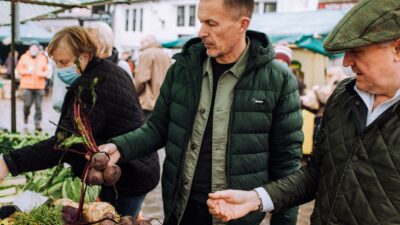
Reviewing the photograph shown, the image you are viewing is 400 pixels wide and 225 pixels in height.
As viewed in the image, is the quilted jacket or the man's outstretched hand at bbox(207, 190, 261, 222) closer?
the man's outstretched hand at bbox(207, 190, 261, 222)

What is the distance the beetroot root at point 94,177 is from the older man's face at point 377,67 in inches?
50.1

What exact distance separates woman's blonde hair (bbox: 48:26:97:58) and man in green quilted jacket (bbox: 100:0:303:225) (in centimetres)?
71

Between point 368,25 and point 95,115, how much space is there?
1721 millimetres

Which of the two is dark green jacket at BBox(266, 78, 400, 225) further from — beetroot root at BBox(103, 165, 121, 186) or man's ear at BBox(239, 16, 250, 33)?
beetroot root at BBox(103, 165, 121, 186)

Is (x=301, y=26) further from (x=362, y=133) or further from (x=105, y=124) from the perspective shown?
(x=362, y=133)

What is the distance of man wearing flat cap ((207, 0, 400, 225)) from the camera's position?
1519 mm

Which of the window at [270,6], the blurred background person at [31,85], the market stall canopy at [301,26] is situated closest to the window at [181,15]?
the window at [270,6]

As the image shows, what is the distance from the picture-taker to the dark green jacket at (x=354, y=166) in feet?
5.04

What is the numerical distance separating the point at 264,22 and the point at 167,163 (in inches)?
542

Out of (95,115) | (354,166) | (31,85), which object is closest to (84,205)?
(95,115)

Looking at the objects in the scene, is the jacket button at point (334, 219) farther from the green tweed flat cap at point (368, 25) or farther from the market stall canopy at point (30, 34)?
the market stall canopy at point (30, 34)

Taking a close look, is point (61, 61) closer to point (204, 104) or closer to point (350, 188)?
point (204, 104)

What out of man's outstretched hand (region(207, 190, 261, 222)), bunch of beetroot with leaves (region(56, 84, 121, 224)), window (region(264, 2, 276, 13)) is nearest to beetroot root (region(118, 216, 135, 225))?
bunch of beetroot with leaves (region(56, 84, 121, 224))

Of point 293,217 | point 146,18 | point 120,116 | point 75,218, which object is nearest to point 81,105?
point 120,116
